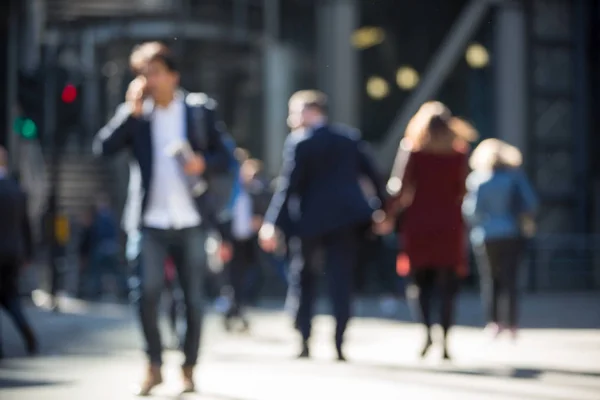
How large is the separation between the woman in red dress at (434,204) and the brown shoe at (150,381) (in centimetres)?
301

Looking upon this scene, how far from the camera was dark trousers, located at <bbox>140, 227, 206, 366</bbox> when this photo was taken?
342 inches

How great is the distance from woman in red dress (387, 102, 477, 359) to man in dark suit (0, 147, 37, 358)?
120 inches

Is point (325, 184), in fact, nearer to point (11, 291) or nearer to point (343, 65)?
point (11, 291)

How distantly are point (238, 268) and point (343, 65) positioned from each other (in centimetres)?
1241

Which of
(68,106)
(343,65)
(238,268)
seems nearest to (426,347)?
(238,268)

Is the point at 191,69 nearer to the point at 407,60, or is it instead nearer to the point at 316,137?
the point at 407,60

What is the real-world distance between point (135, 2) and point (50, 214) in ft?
32.2

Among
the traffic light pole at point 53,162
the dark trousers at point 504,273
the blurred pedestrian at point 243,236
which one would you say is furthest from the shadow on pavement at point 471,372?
the traffic light pole at point 53,162

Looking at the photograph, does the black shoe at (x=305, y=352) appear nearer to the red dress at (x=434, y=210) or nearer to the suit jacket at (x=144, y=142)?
the red dress at (x=434, y=210)

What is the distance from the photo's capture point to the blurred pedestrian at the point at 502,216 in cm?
1391

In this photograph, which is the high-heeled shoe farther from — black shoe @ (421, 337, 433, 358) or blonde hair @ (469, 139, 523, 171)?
blonde hair @ (469, 139, 523, 171)

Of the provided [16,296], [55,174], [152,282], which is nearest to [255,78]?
[55,174]

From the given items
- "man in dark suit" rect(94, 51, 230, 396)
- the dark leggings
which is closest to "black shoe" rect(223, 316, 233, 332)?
the dark leggings

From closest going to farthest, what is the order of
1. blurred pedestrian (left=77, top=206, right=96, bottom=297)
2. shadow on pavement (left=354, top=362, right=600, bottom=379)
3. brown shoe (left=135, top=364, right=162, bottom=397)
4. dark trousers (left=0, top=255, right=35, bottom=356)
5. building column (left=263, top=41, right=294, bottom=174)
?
brown shoe (left=135, top=364, right=162, bottom=397) < shadow on pavement (left=354, top=362, right=600, bottom=379) < dark trousers (left=0, top=255, right=35, bottom=356) < blurred pedestrian (left=77, top=206, right=96, bottom=297) < building column (left=263, top=41, right=294, bottom=174)
